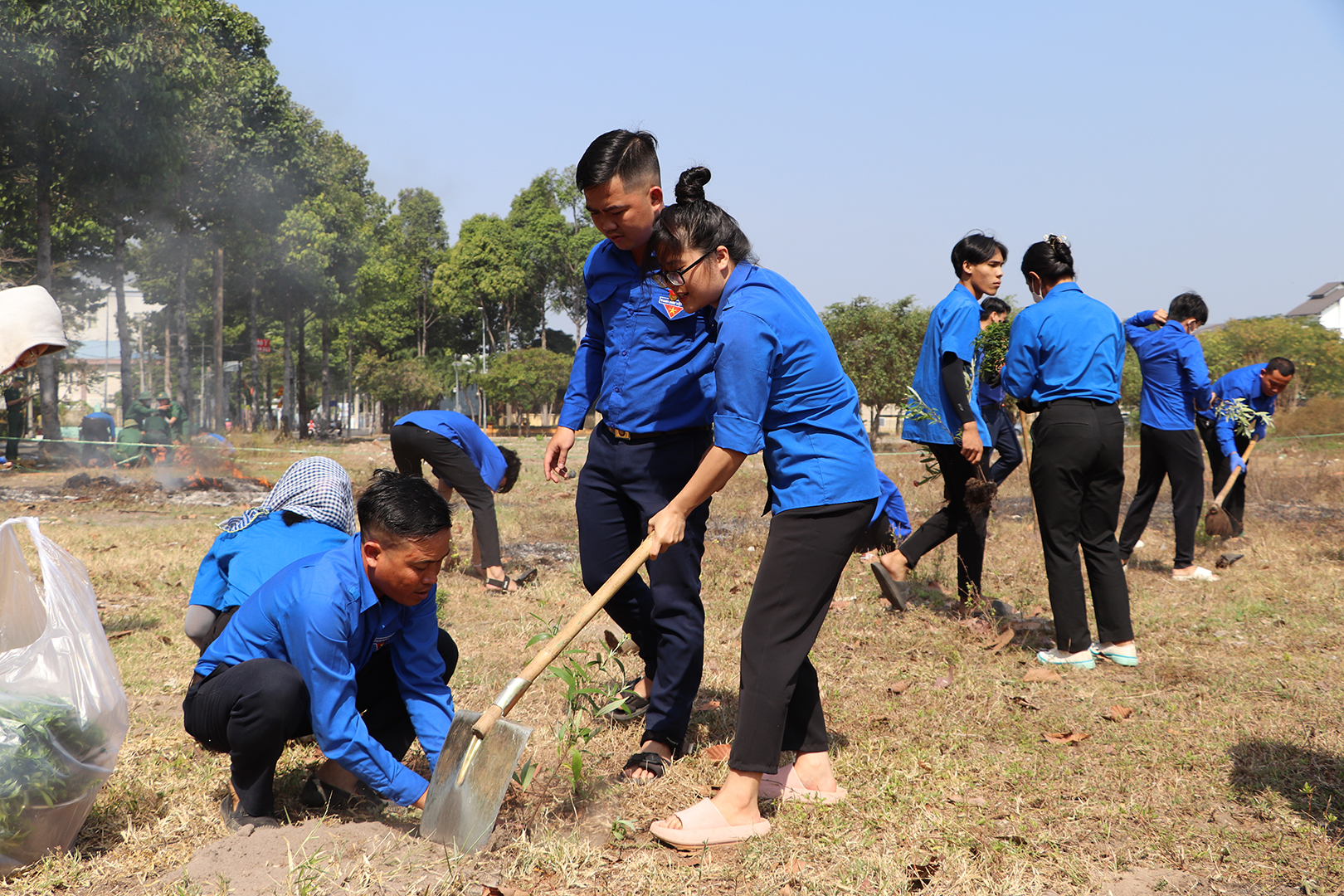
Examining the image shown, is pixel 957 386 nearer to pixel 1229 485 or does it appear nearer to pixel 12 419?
pixel 1229 485

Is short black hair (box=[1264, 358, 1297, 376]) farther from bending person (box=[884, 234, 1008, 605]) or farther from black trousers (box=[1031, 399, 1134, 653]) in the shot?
black trousers (box=[1031, 399, 1134, 653])

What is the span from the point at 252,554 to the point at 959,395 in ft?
11.6

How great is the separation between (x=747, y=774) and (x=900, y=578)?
3.19m

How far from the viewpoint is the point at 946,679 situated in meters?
4.20

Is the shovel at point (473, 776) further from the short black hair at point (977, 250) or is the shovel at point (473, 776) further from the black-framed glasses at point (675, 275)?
the short black hair at point (977, 250)

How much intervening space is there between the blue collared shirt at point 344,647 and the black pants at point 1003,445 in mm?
4837

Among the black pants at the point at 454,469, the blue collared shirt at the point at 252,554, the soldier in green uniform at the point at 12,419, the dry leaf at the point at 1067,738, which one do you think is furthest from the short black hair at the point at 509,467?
the soldier in green uniform at the point at 12,419

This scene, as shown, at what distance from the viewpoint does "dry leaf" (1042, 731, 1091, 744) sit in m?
3.43

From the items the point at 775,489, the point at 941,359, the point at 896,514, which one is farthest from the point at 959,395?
the point at 775,489

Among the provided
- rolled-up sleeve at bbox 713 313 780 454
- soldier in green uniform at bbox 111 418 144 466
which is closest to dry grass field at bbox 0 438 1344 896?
rolled-up sleeve at bbox 713 313 780 454

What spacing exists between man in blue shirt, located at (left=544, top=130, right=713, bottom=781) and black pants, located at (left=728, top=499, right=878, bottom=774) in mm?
419

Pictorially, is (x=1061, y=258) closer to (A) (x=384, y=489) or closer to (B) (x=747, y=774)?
(B) (x=747, y=774)

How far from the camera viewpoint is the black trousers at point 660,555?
10.2ft

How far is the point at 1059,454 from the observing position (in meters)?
4.31
